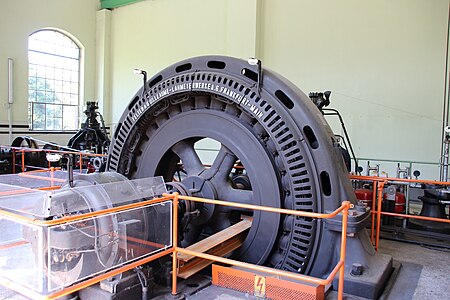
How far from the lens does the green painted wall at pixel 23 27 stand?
904 cm

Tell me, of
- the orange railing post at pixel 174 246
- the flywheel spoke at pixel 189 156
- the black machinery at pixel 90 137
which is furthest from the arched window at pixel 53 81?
the orange railing post at pixel 174 246

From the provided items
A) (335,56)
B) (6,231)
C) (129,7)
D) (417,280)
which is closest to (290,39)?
(335,56)

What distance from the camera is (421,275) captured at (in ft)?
9.65

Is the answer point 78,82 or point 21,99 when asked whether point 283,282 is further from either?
point 78,82

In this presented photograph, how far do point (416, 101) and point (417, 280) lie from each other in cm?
471

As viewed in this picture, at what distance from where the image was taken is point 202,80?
2.92 meters

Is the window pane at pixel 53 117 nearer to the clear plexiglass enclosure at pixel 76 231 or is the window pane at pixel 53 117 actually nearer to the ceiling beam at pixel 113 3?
the ceiling beam at pixel 113 3

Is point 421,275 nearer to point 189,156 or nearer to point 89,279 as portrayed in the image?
point 189,156

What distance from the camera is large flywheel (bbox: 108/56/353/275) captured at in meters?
2.58

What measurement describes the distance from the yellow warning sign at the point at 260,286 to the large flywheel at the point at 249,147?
359mm

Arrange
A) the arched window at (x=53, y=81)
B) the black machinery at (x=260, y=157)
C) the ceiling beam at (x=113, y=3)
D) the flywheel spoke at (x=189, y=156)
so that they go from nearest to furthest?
the black machinery at (x=260, y=157)
the flywheel spoke at (x=189, y=156)
the arched window at (x=53, y=81)
the ceiling beam at (x=113, y=3)

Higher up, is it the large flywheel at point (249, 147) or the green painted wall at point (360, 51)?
the green painted wall at point (360, 51)

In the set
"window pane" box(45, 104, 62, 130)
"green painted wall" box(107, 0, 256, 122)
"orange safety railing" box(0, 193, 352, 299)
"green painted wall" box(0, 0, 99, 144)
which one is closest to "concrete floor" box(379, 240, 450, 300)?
"orange safety railing" box(0, 193, 352, 299)

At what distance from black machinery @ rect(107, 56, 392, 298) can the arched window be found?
7.74 meters
